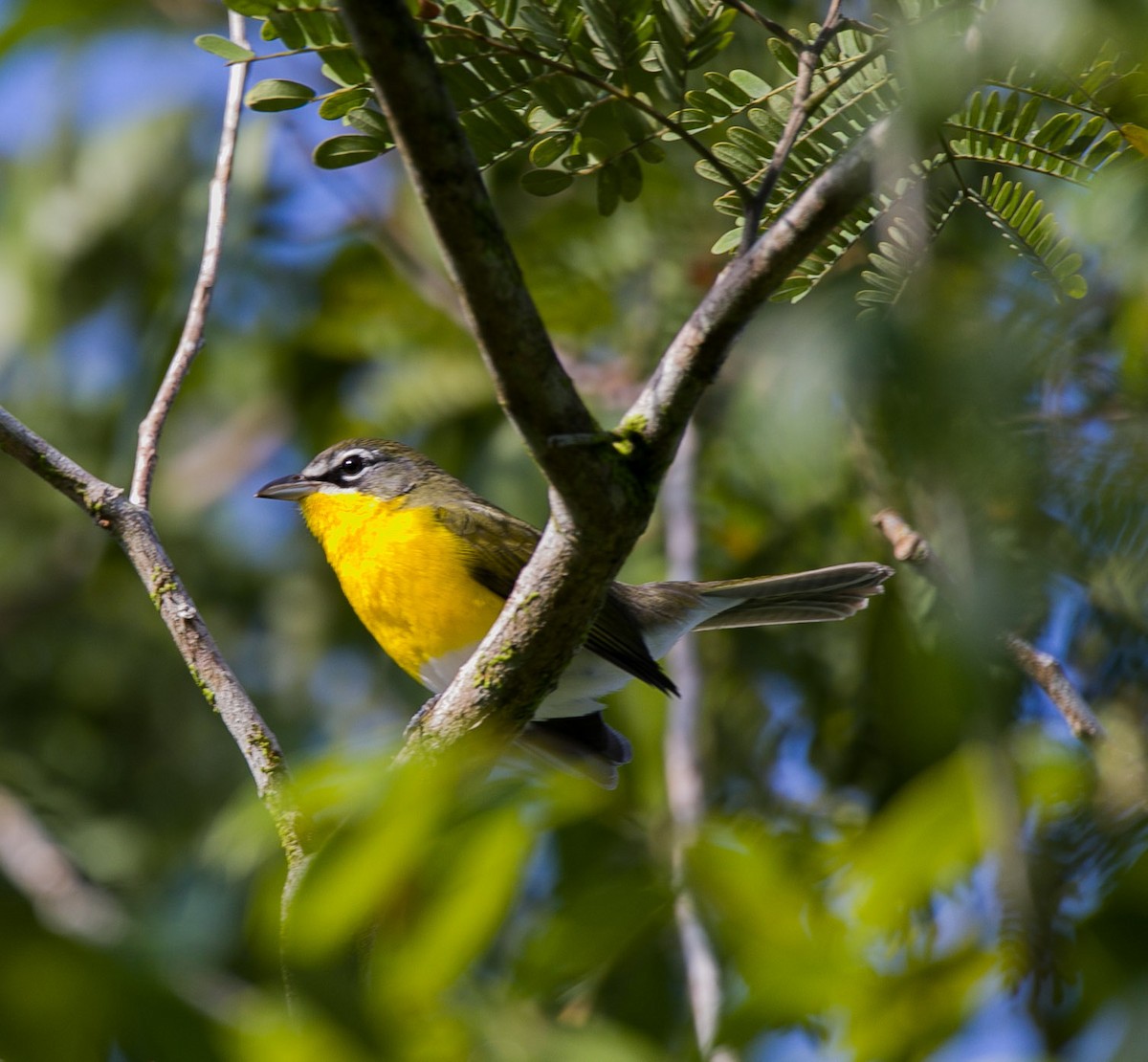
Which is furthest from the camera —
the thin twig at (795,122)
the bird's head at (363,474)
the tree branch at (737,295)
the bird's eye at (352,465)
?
the bird's eye at (352,465)

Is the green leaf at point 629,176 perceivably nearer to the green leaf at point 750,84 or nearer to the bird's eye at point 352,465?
the green leaf at point 750,84

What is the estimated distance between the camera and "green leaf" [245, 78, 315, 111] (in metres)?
2.70

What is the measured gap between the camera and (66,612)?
315 inches

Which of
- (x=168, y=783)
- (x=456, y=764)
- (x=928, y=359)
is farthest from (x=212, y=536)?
(x=928, y=359)

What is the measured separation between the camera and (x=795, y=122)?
2467mm

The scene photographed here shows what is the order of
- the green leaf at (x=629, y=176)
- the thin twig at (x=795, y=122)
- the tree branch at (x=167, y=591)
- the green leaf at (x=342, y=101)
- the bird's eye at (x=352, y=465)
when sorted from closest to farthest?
the thin twig at (x=795, y=122), the green leaf at (x=342, y=101), the green leaf at (x=629, y=176), the tree branch at (x=167, y=591), the bird's eye at (x=352, y=465)

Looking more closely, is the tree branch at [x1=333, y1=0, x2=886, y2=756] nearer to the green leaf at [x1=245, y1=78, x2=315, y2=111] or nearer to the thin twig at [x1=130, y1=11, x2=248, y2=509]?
the green leaf at [x1=245, y1=78, x2=315, y2=111]

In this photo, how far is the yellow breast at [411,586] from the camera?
4.78 metres

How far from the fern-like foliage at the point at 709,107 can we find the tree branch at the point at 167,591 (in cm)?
110

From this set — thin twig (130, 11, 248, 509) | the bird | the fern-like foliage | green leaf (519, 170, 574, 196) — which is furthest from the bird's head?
the fern-like foliage

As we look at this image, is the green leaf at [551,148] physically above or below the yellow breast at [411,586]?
above

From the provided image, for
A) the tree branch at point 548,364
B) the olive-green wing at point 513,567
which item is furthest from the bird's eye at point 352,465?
the tree branch at point 548,364

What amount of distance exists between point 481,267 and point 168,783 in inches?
233

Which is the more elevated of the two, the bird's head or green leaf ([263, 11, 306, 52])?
green leaf ([263, 11, 306, 52])
